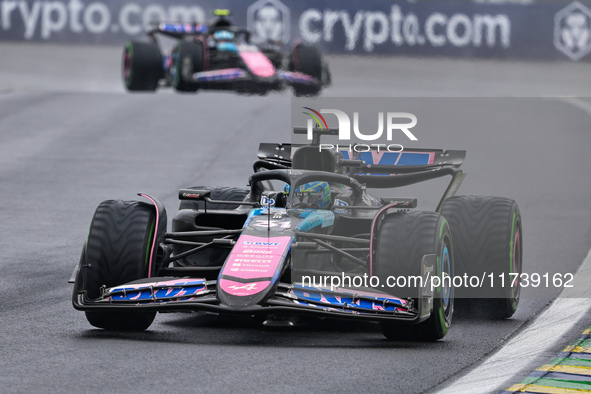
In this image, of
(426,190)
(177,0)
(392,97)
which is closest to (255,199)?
(426,190)

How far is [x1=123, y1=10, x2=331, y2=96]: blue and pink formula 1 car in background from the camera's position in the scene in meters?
19.3

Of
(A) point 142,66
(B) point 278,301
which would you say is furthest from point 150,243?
(A) point 142,66

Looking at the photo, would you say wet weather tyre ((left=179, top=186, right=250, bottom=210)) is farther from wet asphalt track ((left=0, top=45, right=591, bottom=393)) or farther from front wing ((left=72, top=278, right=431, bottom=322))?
front wing ((left=72, top=278, right=431, bottom=322))

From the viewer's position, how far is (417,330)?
7.20m

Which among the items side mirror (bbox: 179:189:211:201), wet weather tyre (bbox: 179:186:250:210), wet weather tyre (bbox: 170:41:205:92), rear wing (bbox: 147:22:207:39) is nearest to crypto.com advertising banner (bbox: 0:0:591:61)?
rear wing (bbox: 147:22:207:39)

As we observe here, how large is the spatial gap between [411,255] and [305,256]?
820mm

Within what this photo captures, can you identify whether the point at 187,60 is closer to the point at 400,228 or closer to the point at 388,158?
the point at 388,158

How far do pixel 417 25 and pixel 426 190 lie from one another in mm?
11693

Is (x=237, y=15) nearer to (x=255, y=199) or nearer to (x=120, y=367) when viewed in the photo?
(x=255, y=199)

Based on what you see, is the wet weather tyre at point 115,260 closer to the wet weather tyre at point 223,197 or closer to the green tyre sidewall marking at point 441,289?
the wet weather tyre at point 223,197

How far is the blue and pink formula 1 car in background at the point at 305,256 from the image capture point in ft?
22.7

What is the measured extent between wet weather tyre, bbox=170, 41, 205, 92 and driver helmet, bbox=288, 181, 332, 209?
11.4 m
